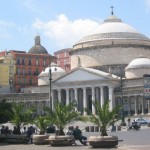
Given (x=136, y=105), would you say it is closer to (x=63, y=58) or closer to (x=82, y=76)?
(x=82, y=76)

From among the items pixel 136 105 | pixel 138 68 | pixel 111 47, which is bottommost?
pixel 136 105

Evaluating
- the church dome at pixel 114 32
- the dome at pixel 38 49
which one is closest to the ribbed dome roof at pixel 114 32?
the church dome at pixel 114 32

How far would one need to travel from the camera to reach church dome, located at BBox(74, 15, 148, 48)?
11200 cm

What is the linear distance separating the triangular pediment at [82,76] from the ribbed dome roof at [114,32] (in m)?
12.3

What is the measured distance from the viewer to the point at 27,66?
12719cm

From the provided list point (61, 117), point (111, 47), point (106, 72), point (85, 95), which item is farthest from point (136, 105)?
point (61, 117)

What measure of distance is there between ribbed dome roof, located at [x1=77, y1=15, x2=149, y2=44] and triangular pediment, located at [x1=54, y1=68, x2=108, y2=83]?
40.5 feet

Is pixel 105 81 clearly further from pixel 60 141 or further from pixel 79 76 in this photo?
pixel 60 141

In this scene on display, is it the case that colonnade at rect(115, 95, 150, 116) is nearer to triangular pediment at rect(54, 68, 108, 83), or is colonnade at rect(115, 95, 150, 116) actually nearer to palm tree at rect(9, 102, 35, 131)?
triangular pediment at rect(54, 68, 108, 83)

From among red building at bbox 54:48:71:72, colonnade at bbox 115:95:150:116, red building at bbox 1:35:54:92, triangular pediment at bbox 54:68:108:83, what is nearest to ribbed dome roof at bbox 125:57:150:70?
triangular pediment at bbox 54:68:108:83

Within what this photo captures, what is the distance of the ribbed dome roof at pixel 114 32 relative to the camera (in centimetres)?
11200

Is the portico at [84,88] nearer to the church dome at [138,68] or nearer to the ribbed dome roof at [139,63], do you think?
the church dome at [138,68]

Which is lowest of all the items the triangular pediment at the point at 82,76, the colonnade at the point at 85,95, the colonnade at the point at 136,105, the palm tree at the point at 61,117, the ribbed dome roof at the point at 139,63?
the palm tree at the point at 61,117

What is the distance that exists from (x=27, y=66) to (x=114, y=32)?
26.2 metres
